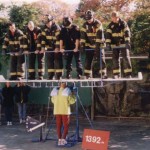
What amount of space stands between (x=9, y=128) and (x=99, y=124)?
3810 mm

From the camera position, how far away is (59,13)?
75.2ft

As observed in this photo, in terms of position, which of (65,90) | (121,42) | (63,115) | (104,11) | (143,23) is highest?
(104,11)

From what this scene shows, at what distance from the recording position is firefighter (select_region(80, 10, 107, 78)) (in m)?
11.1

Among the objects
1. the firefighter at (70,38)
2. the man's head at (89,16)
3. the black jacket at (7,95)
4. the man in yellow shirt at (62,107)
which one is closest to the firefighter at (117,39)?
the man's head at (89,16)

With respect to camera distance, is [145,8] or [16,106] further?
[16,106]

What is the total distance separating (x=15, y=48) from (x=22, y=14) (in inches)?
238

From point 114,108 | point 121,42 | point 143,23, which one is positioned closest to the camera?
point 121,42

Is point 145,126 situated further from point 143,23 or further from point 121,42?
point 121,42

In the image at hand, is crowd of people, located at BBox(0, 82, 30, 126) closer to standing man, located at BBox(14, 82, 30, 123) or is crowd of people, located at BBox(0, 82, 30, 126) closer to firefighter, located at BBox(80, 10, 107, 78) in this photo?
standing man, located at BBox(14, 82, 30, 123)

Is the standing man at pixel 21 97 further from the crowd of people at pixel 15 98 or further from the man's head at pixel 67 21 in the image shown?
the man's head at pixel 67 21

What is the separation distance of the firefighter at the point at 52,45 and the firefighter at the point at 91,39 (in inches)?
35.5

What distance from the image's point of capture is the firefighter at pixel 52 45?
11.9 metres

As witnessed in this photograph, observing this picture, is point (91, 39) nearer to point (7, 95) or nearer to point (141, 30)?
point (141, 30)

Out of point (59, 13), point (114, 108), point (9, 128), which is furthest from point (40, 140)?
point (59, 13)
